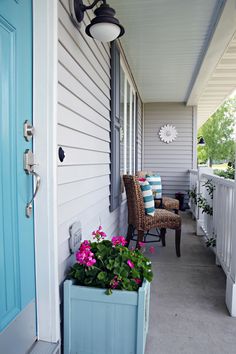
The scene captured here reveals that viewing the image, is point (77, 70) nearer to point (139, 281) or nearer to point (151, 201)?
point (139, 281)

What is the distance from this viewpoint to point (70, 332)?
1.43m

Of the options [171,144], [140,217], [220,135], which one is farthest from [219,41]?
[220,135]

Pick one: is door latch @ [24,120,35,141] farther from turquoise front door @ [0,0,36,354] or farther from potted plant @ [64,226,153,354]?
potted plant @ [64,226,153,354]

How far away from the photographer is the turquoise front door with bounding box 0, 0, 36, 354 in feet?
3.45

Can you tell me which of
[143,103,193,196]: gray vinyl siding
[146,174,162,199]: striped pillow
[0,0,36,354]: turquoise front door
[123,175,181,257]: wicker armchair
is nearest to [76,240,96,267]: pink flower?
[0,0,36,354]: turquoise front door

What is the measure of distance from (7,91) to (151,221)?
7.69ft

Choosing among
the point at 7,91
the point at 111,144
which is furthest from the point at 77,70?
the point at 111,144

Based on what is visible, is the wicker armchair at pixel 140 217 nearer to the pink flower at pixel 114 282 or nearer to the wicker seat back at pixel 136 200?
the wicker seat back at pixel 136 200

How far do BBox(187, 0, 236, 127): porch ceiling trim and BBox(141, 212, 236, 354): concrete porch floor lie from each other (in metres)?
2.34

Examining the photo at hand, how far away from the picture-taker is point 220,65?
3.87 meters

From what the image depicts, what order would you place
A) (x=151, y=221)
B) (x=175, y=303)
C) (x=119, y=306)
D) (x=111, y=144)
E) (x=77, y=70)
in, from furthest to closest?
(x=151, y=221)
(x=111, y=144)
(x=175, y=303)
(x=77, y=70)
(x=119, y=306)

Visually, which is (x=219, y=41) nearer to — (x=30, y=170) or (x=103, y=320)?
(x=30, y=170)

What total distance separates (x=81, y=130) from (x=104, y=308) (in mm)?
1076

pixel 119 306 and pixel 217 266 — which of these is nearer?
pixel 119 306
